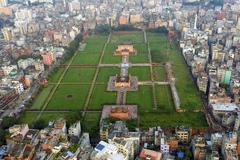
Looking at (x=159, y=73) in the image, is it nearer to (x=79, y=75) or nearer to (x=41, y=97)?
(x=79, y=75)

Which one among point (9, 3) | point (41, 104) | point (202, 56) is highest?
point (9, 3)

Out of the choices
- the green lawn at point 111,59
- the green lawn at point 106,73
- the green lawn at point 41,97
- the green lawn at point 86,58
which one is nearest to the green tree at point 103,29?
the green lawn at point 86,58

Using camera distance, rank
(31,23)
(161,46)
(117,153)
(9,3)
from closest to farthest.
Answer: (117,153) → (161,46) → (31,23) → (9,3)

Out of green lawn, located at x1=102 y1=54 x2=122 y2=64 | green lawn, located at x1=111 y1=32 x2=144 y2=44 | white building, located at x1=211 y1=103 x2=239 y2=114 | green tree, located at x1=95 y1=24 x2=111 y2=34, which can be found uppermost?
green tree, located at x1=95 y1=24 x2=111 y2=34

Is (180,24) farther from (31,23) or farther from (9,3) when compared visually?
(9,3)

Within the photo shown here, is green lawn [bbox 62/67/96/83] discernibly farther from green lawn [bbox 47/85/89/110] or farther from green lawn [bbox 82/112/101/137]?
green lawn [bbox 82/112/101/137]

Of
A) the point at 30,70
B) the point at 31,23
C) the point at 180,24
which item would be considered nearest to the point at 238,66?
the point at 180,24

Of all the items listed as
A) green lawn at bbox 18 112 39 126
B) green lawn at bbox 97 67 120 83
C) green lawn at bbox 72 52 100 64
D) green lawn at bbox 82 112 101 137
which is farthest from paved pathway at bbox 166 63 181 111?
green lawn at bbox 18 112 39 126

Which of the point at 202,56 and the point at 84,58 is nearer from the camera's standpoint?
the point at 202,56
